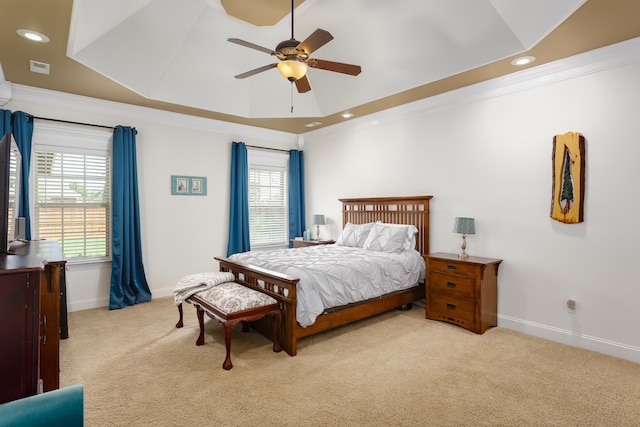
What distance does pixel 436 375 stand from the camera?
2.74 m

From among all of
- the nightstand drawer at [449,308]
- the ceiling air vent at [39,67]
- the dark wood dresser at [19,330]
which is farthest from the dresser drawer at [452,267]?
the ceiling air vent at [39,67]

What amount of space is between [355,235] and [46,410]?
412cm

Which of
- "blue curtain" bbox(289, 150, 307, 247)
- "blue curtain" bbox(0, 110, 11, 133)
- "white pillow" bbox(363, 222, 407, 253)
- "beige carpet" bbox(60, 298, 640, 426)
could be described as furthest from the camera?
"blue curtain" bbox(289, 150, 307, 247)

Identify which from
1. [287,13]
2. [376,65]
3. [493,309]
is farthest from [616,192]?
[287,13]

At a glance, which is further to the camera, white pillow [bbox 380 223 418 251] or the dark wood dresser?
white pillow [bbox 380 223 418 251]

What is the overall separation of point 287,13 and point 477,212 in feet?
10.2

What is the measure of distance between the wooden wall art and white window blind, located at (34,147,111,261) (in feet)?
17.8

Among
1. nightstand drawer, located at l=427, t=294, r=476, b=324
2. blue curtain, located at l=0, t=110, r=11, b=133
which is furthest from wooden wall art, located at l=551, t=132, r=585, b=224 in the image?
blue curtain, located at l=0, t=110, r=11, b=133

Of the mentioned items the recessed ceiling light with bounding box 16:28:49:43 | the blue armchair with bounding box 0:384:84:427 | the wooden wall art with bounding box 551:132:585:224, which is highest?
the recessed ceiling light with bounding box 16:28:49:43

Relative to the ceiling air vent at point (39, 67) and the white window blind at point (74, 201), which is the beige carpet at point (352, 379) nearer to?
the white window blind at point (74, 201)

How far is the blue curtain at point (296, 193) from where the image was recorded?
655 cm

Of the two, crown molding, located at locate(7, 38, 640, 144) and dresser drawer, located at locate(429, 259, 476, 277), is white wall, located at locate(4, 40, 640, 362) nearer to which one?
crown molding, located at locate(7, 38, 640, 144)

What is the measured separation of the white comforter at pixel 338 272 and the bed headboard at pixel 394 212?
1.05 ft

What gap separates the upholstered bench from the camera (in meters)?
2.90
